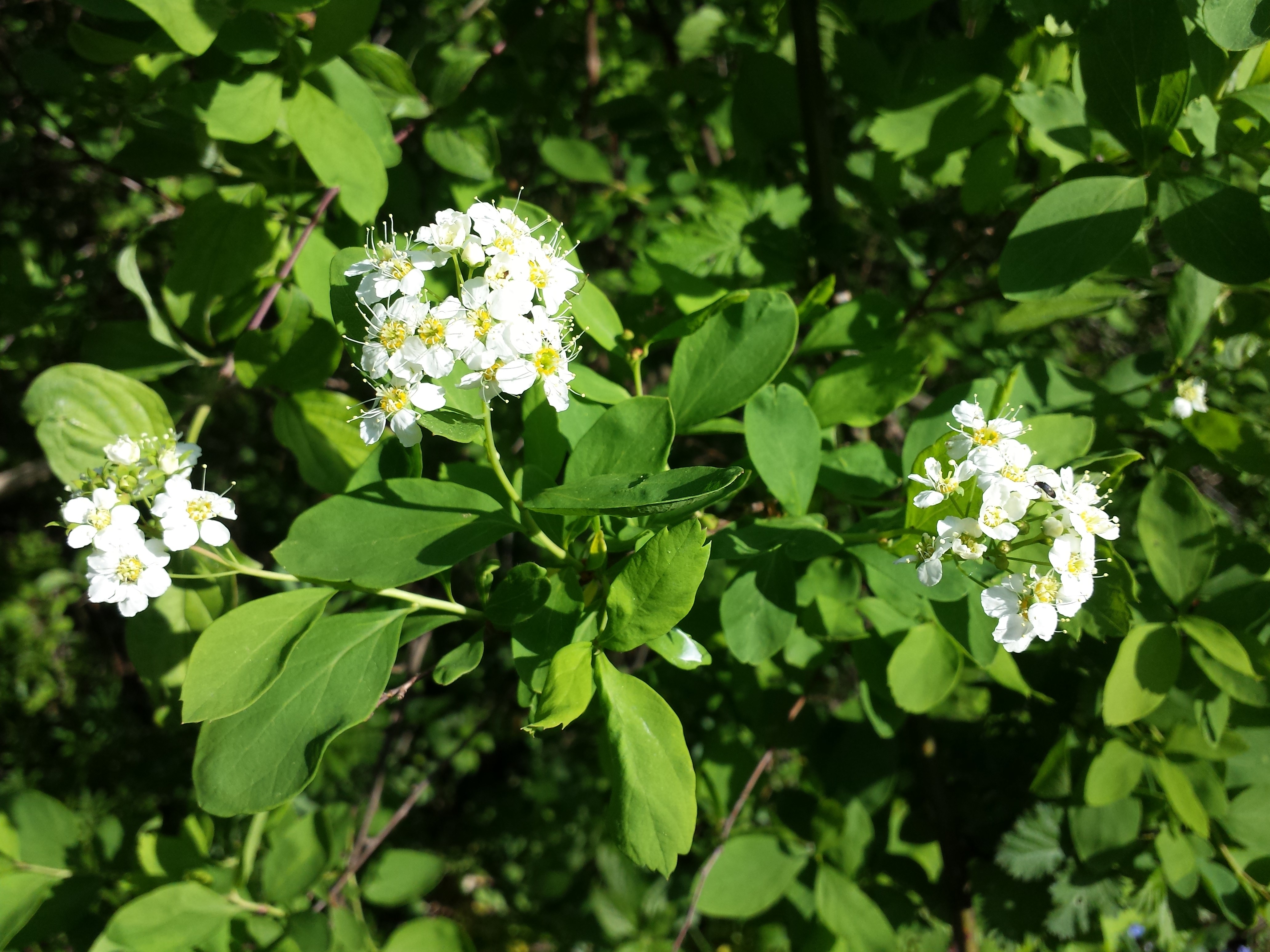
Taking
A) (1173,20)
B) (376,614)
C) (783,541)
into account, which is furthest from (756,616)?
(1173,20)

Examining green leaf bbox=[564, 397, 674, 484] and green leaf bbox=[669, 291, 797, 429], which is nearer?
green leaf bbox=[564, 397, 674, 484]

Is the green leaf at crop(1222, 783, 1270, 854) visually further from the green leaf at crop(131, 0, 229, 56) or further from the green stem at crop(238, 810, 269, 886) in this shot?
the green leaf at crop(131, 0, 229, 56)

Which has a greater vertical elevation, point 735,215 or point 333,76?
point 333,76

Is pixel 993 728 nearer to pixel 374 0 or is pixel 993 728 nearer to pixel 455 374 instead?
pixel 455 374

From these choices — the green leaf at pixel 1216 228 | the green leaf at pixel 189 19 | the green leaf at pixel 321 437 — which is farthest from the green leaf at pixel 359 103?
the green leaf at pixel 1216 228

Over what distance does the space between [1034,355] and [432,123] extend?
4.58 ft

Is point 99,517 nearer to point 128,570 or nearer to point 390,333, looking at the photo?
point 128,570

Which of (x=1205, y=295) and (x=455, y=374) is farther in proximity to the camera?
(x=1205, y=295)

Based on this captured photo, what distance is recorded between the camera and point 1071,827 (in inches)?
65.4

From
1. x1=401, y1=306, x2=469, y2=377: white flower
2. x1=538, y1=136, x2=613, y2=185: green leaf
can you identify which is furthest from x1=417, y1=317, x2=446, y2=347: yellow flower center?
x1=538, y1=136, x2=613, y2=185: green leaf

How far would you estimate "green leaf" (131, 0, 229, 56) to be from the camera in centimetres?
116

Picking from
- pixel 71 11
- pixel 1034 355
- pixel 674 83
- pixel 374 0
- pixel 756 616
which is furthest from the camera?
pixel 71 11

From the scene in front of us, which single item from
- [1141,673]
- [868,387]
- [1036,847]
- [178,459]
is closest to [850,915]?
[1036,847]

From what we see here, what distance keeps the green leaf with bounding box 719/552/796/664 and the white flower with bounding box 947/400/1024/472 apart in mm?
327
